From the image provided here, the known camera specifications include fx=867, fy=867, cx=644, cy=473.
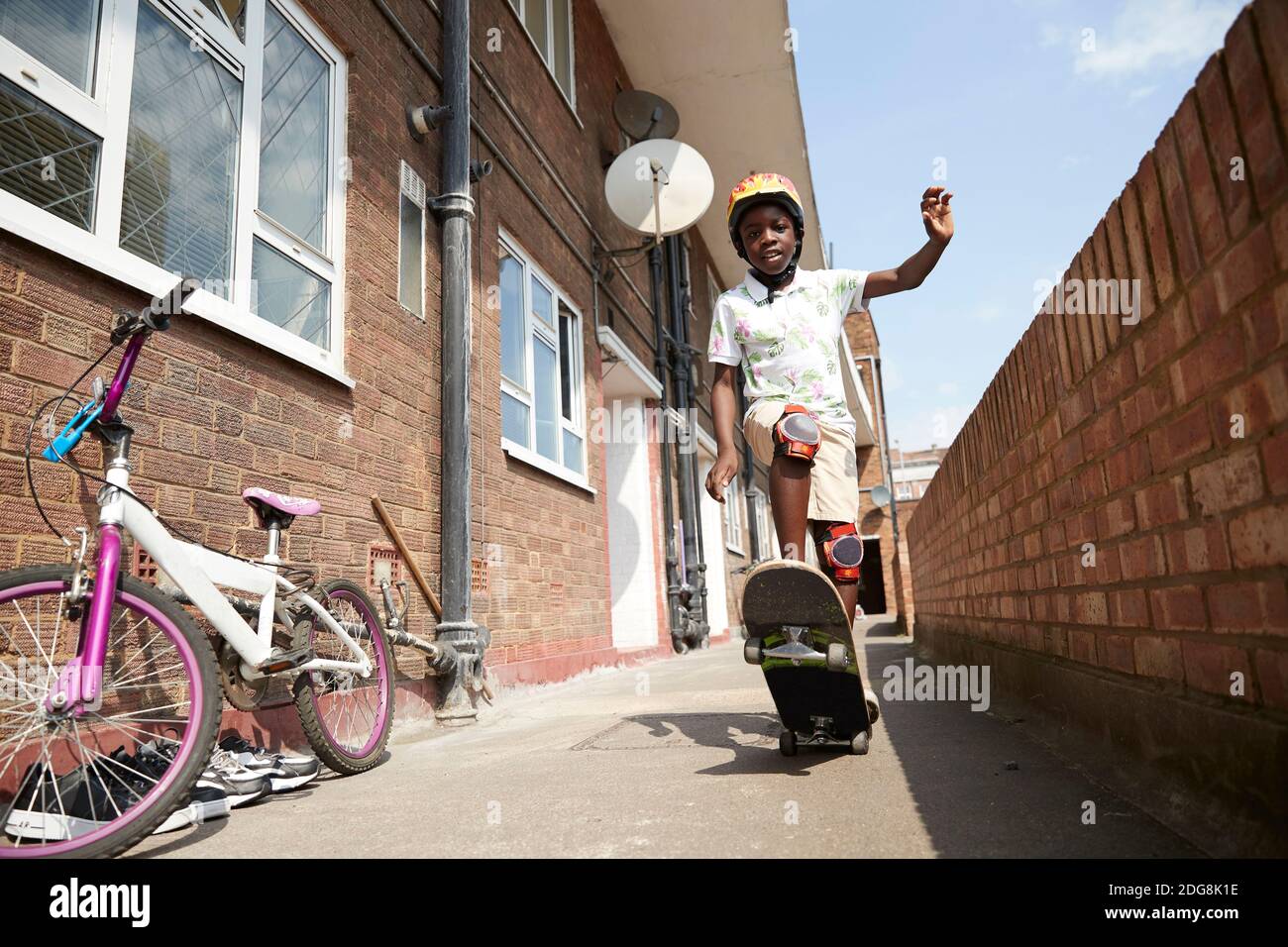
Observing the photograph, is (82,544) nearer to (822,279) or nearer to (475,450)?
(822,279)

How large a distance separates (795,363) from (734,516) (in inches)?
464

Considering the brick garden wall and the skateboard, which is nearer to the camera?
the brick garden wall

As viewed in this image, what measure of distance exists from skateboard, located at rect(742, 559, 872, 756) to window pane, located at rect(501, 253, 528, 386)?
3.98m

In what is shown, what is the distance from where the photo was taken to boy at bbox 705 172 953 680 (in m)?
2.73

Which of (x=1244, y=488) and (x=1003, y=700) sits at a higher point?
(x=1244, y=488)

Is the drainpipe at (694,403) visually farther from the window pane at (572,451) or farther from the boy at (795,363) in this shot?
the boy at (795,363)

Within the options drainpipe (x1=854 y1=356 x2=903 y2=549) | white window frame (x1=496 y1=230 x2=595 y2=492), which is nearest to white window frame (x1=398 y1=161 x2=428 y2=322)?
white window frame (x1=496 y1=230 x2=595 y2=492)

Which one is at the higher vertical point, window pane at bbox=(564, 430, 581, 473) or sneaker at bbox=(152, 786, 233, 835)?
window pane at bbox=(564, 430, 581, 473)

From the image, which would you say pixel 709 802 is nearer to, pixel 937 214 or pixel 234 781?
pixel 234 781

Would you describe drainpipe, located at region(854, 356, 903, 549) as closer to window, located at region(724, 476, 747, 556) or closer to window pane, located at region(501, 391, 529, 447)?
window, located at region(724, 476, 747, 556)

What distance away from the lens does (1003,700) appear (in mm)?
3348
